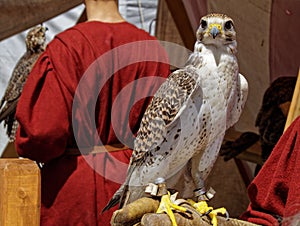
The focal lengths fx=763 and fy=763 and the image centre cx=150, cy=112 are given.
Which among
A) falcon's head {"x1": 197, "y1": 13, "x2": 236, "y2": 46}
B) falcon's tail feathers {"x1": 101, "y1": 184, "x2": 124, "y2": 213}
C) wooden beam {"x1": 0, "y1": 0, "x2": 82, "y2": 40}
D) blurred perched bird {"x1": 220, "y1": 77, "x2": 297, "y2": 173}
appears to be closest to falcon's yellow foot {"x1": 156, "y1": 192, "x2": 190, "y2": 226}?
falcon's tail feathers {"x1": 101, "y1": 184, "x2": 124, "y2": 213}

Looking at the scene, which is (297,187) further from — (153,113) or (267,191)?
(153,113)

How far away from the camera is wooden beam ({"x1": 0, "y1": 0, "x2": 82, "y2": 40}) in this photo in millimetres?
2791

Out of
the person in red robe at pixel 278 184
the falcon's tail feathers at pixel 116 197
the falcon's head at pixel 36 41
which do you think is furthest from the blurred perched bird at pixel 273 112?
the falcon's tail feathers at pixel 116 197

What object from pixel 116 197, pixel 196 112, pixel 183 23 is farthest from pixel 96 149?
pixel 183 23

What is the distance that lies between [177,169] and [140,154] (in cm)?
9

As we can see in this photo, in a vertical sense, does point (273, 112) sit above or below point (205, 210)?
below

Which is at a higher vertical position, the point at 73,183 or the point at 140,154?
the point at 140,154

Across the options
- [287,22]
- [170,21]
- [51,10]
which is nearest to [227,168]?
[170,21]

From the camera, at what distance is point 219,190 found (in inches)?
151

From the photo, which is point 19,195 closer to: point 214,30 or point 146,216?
point 146,216

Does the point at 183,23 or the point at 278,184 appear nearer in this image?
the point at 278,184

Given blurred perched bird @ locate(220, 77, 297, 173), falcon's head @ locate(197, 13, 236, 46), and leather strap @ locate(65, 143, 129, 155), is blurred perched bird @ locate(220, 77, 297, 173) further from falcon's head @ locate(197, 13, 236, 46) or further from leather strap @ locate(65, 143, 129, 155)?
falcon's head @ locate(197, 13, 236, 46)

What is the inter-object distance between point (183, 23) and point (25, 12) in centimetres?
68

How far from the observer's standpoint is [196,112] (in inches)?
→ 58.3
